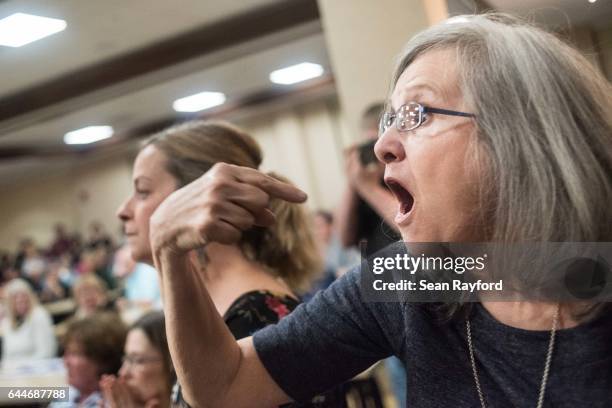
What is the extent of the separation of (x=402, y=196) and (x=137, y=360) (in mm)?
570

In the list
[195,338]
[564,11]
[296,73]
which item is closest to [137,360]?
[195,338]

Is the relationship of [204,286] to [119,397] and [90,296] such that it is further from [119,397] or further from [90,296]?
[90,296]

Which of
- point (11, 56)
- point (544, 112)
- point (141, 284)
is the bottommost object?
point (141, 284)

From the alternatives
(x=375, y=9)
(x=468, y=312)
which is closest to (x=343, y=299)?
(x=468, y=312)

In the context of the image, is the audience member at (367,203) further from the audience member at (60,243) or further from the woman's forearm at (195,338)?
the audience member at (60,243)

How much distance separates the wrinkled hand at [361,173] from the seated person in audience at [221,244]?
5.0 inches

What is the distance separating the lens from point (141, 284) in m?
1.39

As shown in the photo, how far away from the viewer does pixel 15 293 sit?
96 centimetres

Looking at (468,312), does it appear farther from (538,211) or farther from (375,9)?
(375,9)

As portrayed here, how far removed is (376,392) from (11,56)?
0.58 m

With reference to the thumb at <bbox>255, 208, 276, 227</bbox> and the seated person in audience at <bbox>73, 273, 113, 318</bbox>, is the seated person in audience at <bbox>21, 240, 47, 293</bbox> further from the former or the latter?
the thumb at <bbox>255, 208, 276, 227</bbox>

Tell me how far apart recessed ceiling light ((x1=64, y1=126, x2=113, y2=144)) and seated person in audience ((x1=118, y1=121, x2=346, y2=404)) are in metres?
0.06

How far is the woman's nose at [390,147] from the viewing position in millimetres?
565

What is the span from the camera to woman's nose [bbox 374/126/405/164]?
22.2 inches
